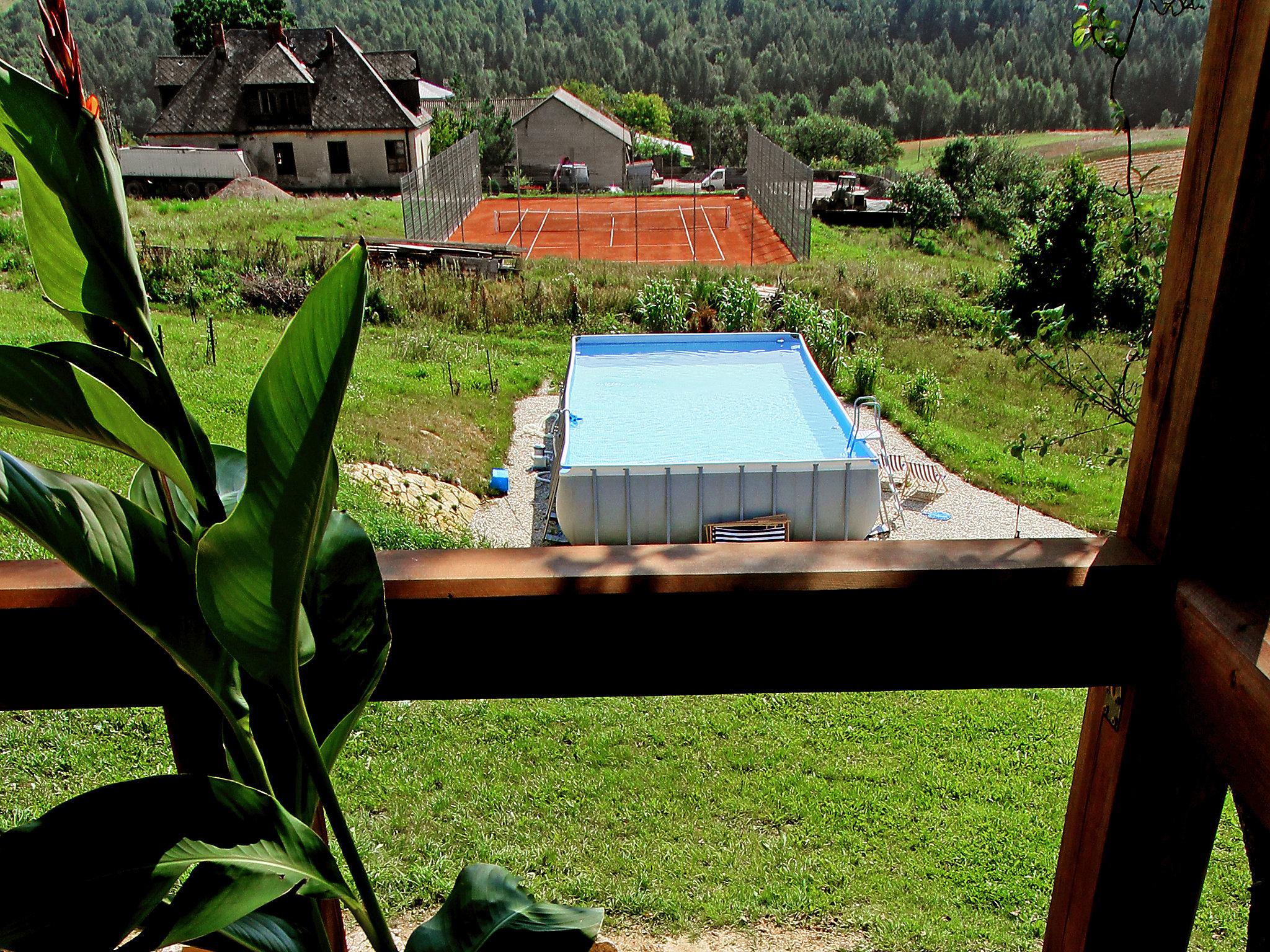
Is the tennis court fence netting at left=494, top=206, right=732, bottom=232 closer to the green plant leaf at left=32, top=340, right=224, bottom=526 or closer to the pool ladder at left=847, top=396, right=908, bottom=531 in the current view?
the pool ladder at left=847, top=396, right=908, bottom=531

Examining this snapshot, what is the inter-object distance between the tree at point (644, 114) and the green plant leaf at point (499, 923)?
67.0 meters

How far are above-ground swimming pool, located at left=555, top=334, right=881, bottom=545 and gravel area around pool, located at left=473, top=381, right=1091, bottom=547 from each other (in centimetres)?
42

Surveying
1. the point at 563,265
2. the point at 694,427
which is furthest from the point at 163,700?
the point at 563,265

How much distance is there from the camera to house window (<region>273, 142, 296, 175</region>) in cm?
3206

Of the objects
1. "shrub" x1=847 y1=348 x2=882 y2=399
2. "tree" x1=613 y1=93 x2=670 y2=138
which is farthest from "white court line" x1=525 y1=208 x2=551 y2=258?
"tree" x1=613 y1=93 x2=670 y2=138

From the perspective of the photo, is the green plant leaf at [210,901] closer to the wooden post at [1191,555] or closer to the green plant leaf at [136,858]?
the green plant leaf at [136,858]

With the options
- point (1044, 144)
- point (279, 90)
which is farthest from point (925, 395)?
point (1044, 144)

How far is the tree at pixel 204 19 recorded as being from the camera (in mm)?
41719

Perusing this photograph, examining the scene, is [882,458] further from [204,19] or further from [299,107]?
[204,19]

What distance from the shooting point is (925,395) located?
35.0 ft

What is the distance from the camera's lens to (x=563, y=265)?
1703cm

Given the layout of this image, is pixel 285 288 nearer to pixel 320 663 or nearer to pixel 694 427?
pixel 694 427

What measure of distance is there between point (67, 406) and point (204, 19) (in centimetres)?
5002

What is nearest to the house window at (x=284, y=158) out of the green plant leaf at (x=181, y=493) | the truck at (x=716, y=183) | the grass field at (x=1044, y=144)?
the truck at (x=716, y=183)
